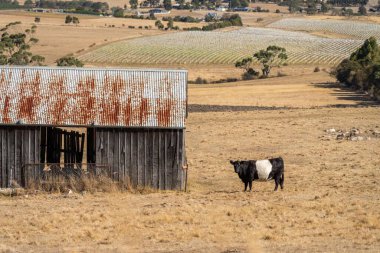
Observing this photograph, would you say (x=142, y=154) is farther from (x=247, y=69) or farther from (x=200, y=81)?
(x=247, y=69)

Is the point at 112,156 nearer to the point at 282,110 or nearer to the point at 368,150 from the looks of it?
the point at 368,150

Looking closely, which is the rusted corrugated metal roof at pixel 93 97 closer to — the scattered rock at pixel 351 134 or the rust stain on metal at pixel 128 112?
the rust stain on metal at pixel 128 112

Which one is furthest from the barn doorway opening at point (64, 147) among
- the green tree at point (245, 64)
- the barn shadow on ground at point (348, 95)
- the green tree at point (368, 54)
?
the green tree at point (245, 64)

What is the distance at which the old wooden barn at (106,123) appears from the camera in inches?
1179

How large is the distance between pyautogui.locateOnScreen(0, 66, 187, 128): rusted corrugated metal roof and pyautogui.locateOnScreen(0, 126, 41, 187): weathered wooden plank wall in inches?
14.1

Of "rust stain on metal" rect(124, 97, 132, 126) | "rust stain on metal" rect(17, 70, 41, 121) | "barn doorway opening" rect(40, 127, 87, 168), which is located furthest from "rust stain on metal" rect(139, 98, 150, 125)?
"rust stain on metal" rect(17, 70, 41, 121)

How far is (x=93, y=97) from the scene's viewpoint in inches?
1222

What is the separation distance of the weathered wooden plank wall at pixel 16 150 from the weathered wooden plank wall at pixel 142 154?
2168mm

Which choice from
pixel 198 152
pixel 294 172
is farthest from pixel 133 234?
pixel 198 152

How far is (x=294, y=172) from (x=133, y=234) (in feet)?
41.9

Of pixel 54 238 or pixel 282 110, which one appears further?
pixel 282 110

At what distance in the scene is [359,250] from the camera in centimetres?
2033

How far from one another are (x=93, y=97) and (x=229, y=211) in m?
8.48

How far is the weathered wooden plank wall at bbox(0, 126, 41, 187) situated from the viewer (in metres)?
29.9
